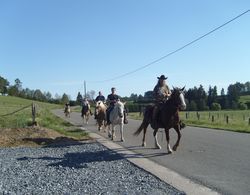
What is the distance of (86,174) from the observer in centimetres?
1109

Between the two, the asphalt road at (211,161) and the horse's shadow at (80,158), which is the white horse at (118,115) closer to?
the asphalt road at (211,161)

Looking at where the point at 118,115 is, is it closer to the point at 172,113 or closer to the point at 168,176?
Result: the point at 172,113

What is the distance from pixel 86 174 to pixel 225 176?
3.35 meters

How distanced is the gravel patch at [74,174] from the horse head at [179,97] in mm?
2600

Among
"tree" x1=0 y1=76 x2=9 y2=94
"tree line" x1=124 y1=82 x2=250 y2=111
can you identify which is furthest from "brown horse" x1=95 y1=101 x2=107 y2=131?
"tree" x1=0 y1=76 x2=9 y2=94

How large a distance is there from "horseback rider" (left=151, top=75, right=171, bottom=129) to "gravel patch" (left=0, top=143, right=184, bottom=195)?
2127 millimetres

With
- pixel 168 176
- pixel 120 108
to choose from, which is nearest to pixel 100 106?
pixel 120 108

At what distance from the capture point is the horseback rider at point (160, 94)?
15.9 metres

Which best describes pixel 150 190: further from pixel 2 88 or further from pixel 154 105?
pixel 2 88

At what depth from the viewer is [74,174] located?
11.1 m

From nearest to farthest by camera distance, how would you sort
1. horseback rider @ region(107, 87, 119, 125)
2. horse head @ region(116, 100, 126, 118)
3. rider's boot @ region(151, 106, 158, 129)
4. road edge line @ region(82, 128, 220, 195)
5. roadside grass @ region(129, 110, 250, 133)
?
road edge line @ region(82, 128, 220, 195) < rider's boot @ region(151, 106, 158, 129) < horse head @ region(116, 100, 126, 118) < horseback rider @ region(107, 87, 119, 125) < roadside grass @ region(129, 110, 250, 133)

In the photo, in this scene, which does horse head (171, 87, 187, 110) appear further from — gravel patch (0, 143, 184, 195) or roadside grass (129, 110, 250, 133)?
roadside grass (129, 110, 250, 133)

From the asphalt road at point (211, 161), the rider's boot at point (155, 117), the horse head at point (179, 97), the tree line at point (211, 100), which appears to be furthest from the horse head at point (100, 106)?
the tree line at point (211, 100)

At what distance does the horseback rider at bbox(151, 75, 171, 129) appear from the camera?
1594cm
